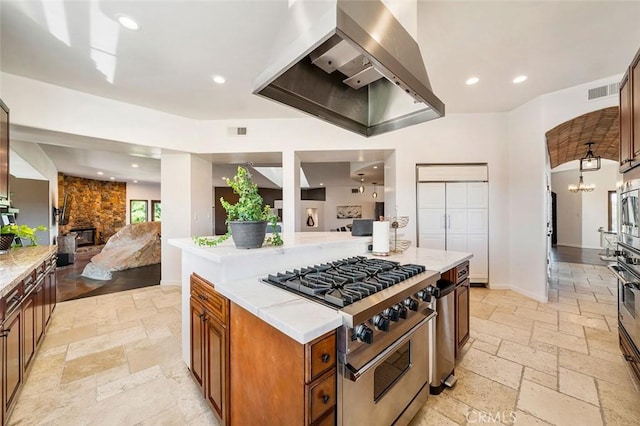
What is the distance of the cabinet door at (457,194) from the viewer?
4.16 meters

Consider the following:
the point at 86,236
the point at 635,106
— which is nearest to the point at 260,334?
the point at 635,106

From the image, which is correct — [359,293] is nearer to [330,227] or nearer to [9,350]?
[9,350]

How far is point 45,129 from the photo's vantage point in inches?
121

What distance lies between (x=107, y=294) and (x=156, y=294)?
0.78 metres

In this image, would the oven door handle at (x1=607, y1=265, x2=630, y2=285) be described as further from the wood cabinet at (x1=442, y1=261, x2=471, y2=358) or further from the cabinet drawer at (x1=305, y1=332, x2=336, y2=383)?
the cabinet drawer at (x1=305, y1=332, x2=336, y2=383)

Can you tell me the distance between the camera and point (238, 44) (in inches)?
96.3

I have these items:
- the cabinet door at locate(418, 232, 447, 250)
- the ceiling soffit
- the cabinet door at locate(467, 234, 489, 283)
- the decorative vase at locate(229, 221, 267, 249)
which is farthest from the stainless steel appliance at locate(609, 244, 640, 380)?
the decorative vase at locate(229, 221, 267, 249)

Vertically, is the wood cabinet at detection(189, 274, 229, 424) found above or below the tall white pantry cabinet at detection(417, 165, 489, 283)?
below

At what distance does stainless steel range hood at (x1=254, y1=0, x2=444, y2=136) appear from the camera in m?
1.06

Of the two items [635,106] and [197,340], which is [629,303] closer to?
[635,106]

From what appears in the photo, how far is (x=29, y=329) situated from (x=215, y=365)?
70.1 inches

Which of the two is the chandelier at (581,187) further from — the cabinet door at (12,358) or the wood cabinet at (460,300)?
the cabinet door at (12,358)

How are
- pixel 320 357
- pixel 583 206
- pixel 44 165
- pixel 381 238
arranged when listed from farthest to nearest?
1. pixel 583 206
2. pixel 44 165
3. pixel 381 238
4. pixel 320 357

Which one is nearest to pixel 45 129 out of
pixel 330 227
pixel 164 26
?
pixel 164 26
